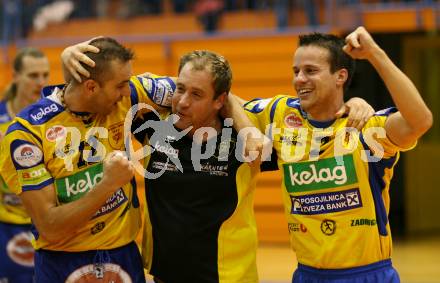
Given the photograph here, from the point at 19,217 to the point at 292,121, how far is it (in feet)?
10.8

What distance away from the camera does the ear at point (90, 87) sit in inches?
168

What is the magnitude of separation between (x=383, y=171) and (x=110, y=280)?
1655 millimetres

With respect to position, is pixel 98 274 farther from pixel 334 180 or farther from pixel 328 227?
pixel 334 180

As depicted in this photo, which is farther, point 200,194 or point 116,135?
point 116,135

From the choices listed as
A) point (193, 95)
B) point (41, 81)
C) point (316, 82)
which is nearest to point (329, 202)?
point (316, 82)

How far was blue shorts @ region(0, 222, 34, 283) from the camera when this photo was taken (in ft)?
22.6

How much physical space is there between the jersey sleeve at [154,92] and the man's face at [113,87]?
0.24m

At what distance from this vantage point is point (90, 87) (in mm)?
4285

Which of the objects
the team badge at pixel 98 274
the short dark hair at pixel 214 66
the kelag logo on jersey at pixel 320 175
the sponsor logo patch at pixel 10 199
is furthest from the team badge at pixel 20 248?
the kelag logo on jersey at pixel 320 175

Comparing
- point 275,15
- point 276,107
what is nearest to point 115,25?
point 275,15

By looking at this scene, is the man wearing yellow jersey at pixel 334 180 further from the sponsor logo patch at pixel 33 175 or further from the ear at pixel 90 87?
the sponsor logo patch at pixel 33 175

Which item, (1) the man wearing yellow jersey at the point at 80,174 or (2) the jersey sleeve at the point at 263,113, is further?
(2) the jersey sleeve at the point at 263,113

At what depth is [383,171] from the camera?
14.0 ft

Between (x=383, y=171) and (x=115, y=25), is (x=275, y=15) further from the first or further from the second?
→ (x=383, y=171)
